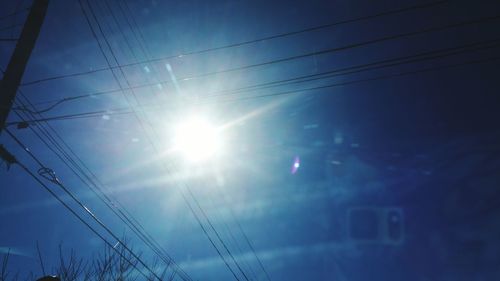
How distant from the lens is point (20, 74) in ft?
20.2

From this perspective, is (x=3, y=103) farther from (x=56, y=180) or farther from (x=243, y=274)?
(x=243, y=274)

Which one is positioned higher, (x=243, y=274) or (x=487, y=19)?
(x=487, y=19)

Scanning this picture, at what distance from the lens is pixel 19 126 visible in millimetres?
6695

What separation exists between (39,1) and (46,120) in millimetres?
2266

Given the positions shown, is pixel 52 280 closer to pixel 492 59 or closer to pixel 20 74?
pixel 20 74

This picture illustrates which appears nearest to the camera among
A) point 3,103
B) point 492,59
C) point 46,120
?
point 3,103

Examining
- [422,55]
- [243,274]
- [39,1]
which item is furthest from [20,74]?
[243,274]

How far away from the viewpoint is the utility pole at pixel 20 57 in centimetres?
582

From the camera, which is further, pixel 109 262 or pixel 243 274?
pixel 109 262

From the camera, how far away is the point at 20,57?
6.27 m

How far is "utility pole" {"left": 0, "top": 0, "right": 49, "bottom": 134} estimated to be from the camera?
19.1ft

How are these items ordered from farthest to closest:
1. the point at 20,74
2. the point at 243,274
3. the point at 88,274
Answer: the point at 88,274 → the point at 243,274 → the point at 20,74

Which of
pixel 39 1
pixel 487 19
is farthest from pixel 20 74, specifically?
pixel 487 19

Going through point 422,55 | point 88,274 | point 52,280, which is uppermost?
point 422,55
